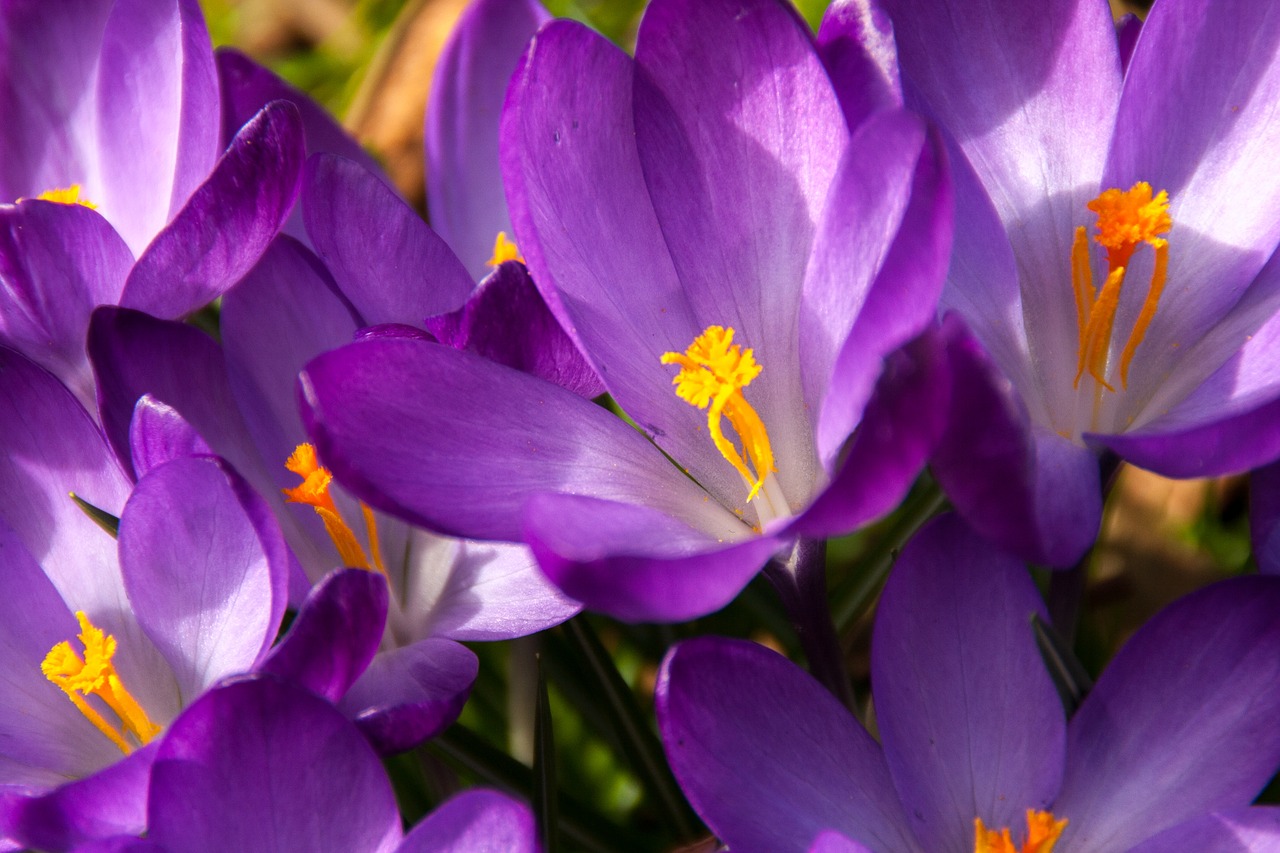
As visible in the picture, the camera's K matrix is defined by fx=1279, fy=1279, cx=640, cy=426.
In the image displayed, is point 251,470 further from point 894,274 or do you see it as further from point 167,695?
point 894,274

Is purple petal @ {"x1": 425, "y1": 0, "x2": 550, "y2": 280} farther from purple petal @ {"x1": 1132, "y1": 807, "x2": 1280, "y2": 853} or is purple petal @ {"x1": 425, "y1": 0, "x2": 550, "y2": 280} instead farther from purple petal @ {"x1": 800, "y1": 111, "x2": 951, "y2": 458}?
purple petal @ {"x1": 1132, "y1": 807, "x2": 1280, "y2": 853}

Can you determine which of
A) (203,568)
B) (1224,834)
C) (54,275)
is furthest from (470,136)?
(1224,834)

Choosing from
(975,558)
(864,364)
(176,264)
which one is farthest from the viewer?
(176,264)

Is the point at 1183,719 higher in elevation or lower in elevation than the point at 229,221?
lower

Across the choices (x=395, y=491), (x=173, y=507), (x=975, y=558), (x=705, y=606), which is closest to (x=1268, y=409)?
(x=975, y=558)

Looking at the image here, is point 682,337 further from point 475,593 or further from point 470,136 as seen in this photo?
point 470,136

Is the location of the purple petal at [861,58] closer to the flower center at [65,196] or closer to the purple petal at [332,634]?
the purple petal at [332,634]

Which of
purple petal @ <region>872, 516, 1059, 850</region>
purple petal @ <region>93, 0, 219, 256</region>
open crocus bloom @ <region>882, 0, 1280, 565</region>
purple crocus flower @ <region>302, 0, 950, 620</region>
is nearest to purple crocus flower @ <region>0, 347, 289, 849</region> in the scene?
purple crocus flower @ <region>302, 0, 950, 620</region>
